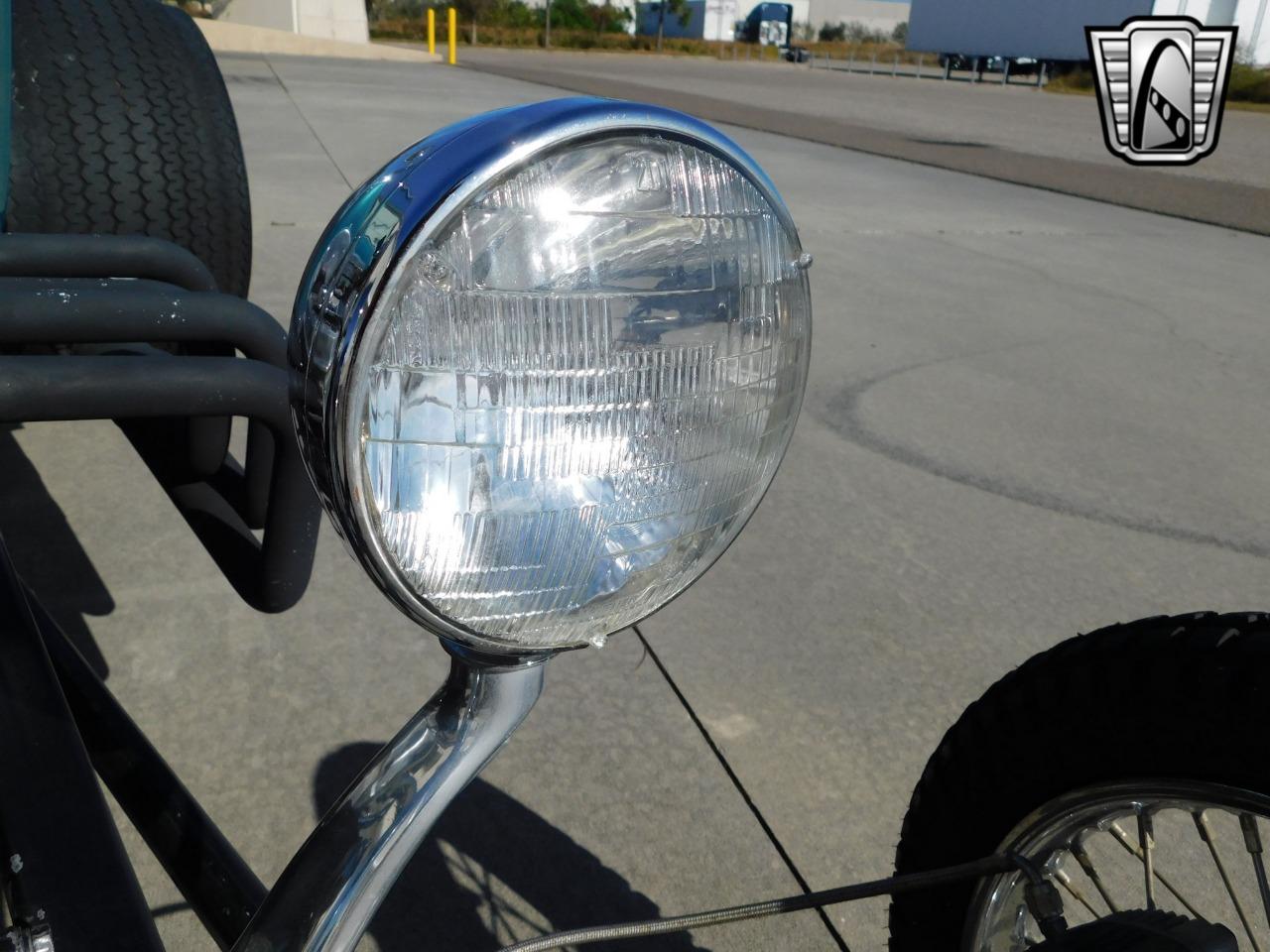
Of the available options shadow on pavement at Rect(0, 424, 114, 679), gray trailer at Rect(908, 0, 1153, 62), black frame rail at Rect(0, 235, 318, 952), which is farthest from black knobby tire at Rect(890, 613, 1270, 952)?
gray trailer at Rect(908, 0, 1153, 62)

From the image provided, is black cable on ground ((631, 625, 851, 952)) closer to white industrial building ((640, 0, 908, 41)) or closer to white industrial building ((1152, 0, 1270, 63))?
white industrial building ((1152, 0, 1270, 63))

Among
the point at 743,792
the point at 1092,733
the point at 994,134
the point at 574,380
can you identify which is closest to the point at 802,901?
the point at 1092,733

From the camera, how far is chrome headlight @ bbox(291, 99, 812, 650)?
58 centimetres

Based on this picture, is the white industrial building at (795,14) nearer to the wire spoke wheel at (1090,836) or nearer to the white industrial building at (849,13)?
the white industrial building at (849,13)

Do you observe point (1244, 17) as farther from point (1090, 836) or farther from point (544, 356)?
point (544, 356)

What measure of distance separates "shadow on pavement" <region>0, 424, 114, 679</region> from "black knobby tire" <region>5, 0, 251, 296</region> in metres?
0.70

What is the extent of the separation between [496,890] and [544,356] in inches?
46.2

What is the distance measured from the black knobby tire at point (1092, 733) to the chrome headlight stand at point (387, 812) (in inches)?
19.9

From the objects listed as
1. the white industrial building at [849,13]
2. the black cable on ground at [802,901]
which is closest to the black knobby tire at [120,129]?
the black cable on ground at [802,901]

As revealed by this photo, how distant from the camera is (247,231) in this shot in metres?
2.36

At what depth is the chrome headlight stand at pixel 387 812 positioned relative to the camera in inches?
28.2

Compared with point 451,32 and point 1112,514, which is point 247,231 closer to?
point 1112,514

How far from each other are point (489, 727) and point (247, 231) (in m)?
1.88

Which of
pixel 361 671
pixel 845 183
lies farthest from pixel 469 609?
pixel 845 183
